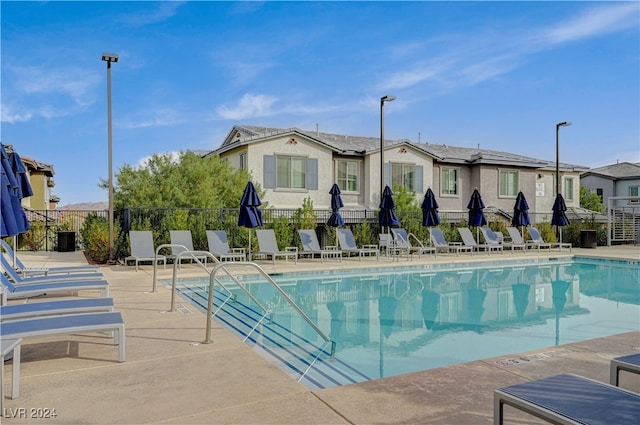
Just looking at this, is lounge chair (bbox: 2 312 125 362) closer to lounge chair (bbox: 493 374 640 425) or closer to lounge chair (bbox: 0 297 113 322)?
lounge chair (bbox: 0 297 113 322)

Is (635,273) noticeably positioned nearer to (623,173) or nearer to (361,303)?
(361,303)

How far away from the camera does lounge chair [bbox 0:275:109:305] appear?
5949 millimetres

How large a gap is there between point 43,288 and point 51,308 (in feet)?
5.14

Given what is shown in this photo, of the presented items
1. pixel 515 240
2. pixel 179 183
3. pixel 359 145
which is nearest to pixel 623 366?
pixel 179 183

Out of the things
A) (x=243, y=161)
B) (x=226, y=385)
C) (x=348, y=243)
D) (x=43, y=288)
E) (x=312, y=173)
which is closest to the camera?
(x=226, y=385)

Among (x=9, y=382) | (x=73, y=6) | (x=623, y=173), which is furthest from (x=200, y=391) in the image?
(x=623, y=173)

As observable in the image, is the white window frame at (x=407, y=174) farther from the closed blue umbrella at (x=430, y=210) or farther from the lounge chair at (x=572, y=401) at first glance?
the lounge chair at (x=572, y=401)

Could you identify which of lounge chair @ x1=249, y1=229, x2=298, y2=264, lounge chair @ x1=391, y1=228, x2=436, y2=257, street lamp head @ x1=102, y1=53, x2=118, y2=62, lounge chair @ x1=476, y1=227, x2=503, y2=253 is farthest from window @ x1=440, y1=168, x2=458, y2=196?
street lamp head @ x1=102, y1=53, x2=118, y2=62

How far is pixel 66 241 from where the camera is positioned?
18.1 meters

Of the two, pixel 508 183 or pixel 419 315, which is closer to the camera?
pixel 419 315

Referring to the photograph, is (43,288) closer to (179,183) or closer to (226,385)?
(226,385)

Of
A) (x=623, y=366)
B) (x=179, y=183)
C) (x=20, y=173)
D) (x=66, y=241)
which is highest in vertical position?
(x=179, y=183)

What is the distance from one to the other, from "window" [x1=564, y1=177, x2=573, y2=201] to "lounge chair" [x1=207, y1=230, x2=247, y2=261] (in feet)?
77.0

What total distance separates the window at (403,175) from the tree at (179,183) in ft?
24.5
